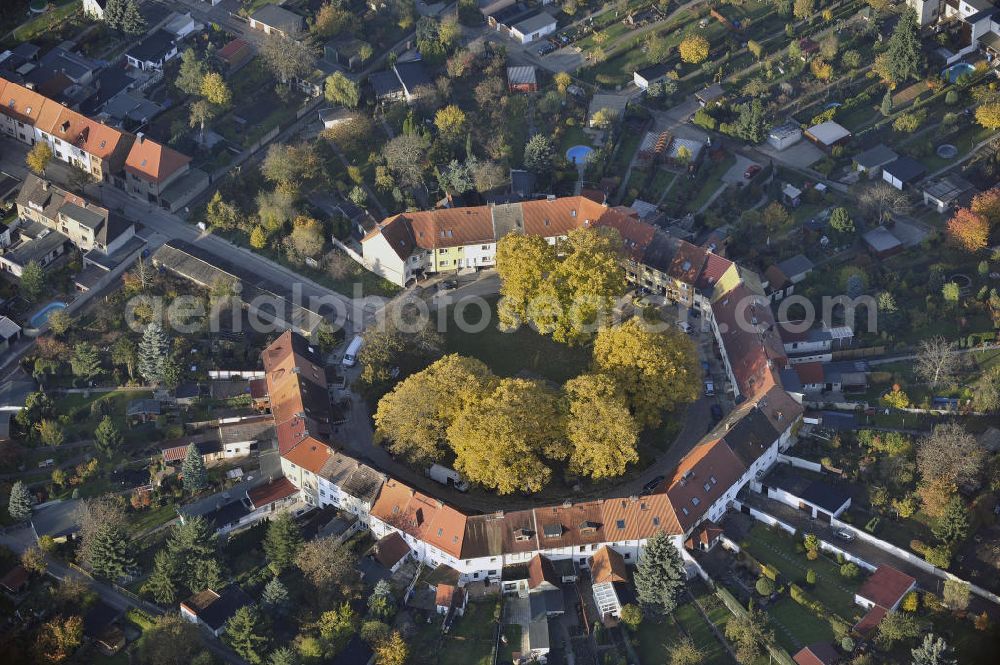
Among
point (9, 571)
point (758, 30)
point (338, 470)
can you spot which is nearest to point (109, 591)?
point (9, 571)

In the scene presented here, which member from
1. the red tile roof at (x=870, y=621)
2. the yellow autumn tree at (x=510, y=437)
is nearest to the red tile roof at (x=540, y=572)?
the yellow autumn tree at (x=510, y=437)

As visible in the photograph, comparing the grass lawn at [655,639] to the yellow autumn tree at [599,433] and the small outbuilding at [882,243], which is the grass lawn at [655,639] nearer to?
the yellow autumn tree at [599,433]

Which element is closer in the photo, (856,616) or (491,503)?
(856,616)

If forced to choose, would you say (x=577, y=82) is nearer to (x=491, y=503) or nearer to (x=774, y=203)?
(x=774, y=203)

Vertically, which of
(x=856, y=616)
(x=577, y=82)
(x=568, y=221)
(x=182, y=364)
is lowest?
(x=856, y=616)

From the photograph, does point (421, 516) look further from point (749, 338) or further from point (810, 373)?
point (810, 373)

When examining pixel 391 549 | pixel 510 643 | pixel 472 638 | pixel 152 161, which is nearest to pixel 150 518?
pixel 391 549
